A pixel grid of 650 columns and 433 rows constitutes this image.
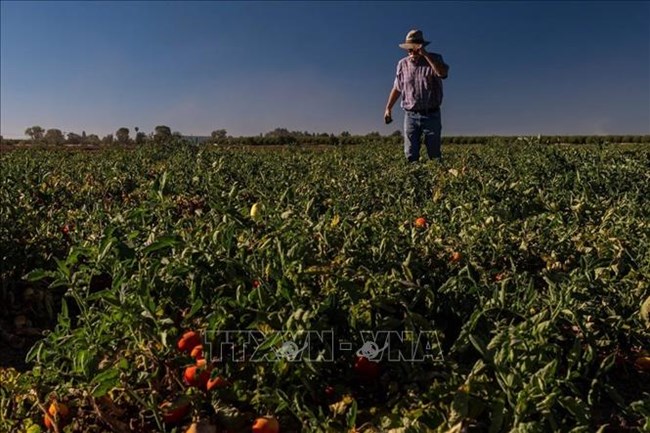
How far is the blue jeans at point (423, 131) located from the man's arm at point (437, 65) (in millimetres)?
476

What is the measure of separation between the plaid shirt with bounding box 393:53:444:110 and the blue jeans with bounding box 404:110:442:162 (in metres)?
0.11

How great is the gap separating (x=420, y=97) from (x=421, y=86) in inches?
5.3

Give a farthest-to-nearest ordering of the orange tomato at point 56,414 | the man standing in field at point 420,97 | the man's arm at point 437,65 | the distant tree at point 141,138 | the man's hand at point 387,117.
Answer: the distant tree at point 141,138 → the man's hand at point 387,117 → the man standing in field at point 420,97 → the man's arm at point 437,65 → the orange tomato at point 56,414

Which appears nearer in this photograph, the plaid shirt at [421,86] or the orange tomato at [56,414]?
the orange tomato at [56,414]

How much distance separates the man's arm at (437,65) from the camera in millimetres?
7148

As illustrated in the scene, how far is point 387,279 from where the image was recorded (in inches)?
81.1

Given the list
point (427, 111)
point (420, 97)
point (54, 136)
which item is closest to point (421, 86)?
point (420, 97)

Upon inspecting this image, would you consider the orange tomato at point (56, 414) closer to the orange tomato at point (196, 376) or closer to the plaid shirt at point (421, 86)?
the orange tomato at point (196, 376)

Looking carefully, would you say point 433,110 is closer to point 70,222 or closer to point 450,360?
point 70,222

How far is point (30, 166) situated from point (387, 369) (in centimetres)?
520

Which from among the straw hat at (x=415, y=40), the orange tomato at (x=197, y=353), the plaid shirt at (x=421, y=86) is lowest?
the orange tomato at (x=197, y=353)

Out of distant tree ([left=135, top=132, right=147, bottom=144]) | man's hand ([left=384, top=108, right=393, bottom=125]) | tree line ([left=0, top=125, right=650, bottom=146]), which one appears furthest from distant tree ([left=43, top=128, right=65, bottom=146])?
man's hand ([left=384, top=108, right=393, bottom=125])

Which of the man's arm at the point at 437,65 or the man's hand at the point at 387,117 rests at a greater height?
the man's arm at the point at 437,65

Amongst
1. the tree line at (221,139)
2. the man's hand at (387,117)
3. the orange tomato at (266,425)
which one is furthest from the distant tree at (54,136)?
the orange tomato at (266,425)
